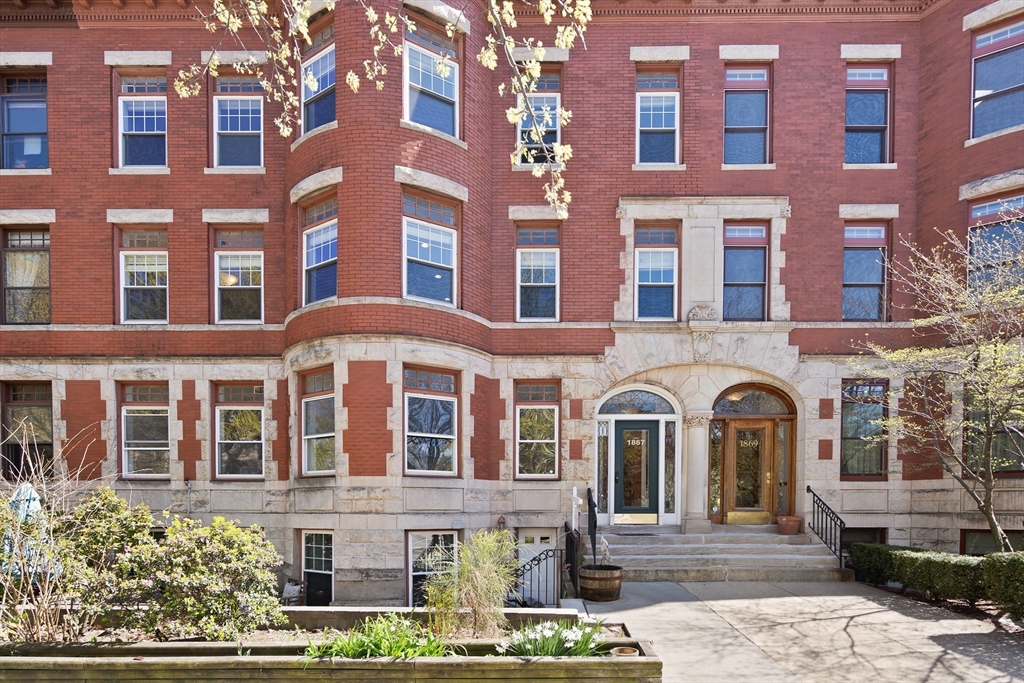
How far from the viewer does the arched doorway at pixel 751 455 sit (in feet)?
46.5

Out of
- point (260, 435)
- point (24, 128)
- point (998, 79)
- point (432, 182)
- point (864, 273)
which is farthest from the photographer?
point (24, 128)

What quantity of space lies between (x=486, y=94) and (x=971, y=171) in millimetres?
10154

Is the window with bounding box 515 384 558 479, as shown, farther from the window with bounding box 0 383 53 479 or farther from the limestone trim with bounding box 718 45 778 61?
the window with bounding box 0 383 53 479

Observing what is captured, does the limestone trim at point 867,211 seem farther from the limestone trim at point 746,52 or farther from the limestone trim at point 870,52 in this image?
the limestone trim at point 746,52

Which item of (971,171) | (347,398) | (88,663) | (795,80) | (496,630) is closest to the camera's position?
(88,663)

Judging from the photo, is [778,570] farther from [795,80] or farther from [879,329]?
[795,80]

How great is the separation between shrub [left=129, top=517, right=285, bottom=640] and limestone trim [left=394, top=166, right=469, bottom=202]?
277 inches

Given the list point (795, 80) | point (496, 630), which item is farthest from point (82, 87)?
point (795, 80)

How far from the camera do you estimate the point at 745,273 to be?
14156 millimetres

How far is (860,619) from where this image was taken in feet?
31.9

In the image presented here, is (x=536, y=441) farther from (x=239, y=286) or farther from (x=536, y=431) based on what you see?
(x=239, y=286)

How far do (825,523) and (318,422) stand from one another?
10566 millimetres

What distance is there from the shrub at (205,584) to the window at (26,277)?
32.0 ft

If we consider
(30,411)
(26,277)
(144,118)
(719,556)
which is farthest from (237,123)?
(719,556)
